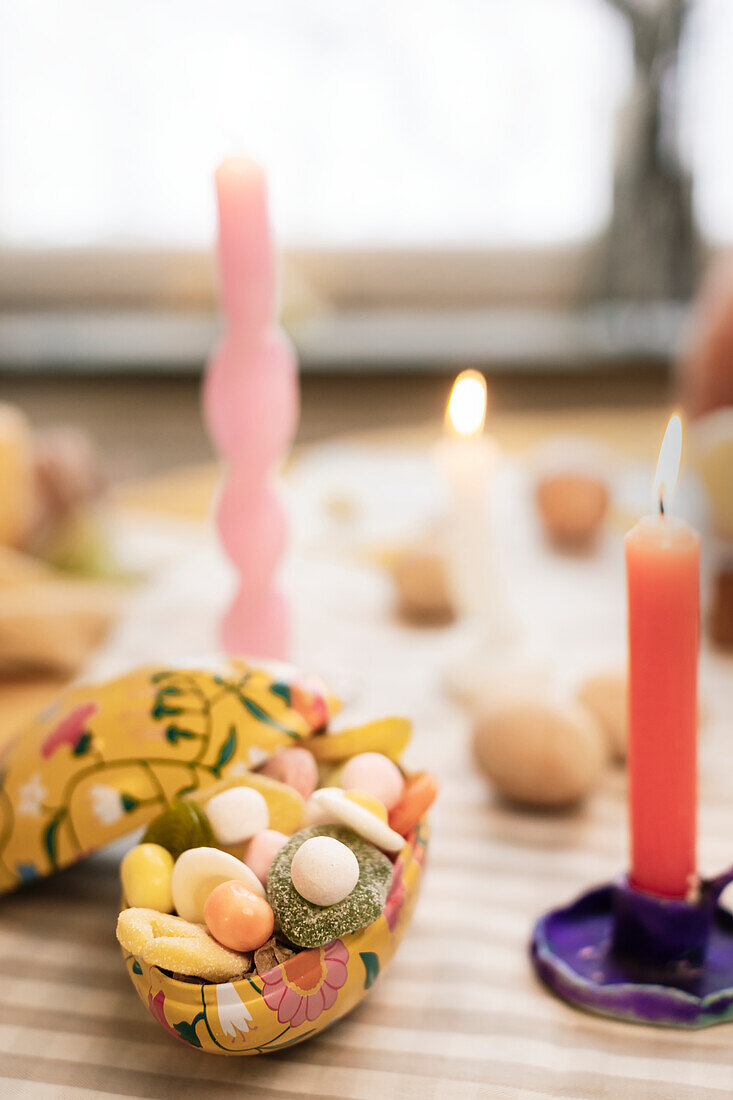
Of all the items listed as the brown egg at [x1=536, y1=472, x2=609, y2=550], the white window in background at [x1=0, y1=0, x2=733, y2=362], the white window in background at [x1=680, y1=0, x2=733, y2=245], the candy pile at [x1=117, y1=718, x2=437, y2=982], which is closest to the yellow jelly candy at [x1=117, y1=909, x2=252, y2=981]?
the candy pile at [x1=117, y1=718, x2=437, y2=982]

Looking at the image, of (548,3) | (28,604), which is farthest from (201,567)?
(548,3)

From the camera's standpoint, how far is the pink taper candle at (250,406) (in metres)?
0.52

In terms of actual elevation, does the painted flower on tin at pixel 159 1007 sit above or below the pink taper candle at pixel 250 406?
below

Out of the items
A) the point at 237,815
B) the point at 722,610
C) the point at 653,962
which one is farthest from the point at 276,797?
the point at 722,610

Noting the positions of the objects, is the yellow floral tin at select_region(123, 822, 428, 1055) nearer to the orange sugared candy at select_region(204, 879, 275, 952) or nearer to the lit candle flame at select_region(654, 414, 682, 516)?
the orange sugared candy at select_region(204, 879, 275, 952)

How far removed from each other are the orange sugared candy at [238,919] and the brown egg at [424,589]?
38cm

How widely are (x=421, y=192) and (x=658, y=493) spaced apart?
4.92ft

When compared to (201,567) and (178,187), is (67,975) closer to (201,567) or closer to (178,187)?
(201,567)

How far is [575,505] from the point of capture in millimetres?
782

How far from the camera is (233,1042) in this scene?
30cm

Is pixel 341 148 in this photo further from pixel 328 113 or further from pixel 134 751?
pixel 134 751

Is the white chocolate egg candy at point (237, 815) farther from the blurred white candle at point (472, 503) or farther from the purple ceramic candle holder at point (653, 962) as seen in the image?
the blurred white candle at point (472, 503)

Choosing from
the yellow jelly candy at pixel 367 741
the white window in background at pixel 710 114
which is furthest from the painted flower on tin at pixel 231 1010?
the white window in background at pixel 710 114

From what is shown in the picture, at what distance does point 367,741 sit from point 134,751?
3.2 inches
